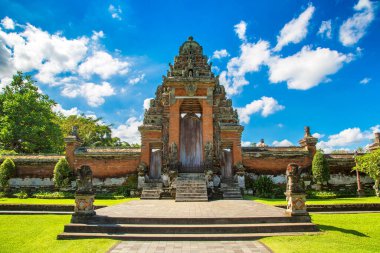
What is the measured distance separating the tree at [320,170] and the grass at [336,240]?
9.15 metres

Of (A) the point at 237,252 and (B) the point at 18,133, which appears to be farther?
(B) the point at 18,133

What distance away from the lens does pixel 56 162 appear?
17.9 meters

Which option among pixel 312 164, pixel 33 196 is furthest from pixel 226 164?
pixel 33 196

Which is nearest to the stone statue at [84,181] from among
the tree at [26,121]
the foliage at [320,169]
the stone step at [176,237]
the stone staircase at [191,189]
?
the stone step at [176,237]

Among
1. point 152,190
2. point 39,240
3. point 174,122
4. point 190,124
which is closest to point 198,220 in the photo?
point 39,240

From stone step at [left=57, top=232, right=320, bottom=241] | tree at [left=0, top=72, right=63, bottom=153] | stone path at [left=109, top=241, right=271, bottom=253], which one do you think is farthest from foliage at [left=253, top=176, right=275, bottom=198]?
tree at [left=0, top=72, right=63, bottom=153]

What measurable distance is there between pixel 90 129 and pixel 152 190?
89.9 feet

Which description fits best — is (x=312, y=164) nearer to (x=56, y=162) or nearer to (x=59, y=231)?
(x=59, y=231)

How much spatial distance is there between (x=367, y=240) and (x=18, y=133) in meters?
28.0

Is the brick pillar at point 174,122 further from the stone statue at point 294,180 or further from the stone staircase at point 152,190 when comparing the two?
the stone statue at point 294,180

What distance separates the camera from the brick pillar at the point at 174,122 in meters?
15.9

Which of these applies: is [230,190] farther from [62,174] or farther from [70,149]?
[70,149]

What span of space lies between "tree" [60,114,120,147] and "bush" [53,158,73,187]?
58.4 feet

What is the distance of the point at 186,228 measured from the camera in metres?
7.02
